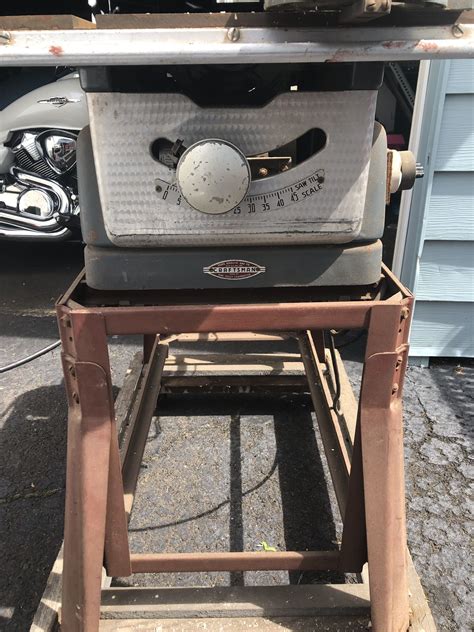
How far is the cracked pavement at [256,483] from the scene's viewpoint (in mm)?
1417

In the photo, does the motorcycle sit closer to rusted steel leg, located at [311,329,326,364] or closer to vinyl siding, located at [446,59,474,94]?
rusted steel leg, located at [311,329,326,364]

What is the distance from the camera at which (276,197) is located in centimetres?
84

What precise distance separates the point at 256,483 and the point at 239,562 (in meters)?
0.59

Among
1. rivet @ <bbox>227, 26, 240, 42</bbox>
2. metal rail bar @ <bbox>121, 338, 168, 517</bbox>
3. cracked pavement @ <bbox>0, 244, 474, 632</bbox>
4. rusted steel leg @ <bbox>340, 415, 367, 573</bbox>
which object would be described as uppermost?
rivet @ <bbox>227, 26, 240, 42</bbox>

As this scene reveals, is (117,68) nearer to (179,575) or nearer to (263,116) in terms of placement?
(263,116)

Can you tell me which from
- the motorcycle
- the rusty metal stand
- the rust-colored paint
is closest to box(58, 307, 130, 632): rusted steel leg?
the rusty metal stand

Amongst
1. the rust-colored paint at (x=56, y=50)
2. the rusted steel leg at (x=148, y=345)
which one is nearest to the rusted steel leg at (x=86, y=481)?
the rust-colored paint at (x=56, y=50)

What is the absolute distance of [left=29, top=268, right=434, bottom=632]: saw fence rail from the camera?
92cm

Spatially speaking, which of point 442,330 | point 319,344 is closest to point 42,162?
point 319,344

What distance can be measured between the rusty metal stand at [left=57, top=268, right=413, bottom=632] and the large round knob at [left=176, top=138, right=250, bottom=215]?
0.21 m

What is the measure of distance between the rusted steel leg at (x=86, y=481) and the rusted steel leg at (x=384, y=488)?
492 millimetres

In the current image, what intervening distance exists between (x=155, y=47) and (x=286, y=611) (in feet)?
3.51

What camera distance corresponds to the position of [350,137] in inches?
32.1

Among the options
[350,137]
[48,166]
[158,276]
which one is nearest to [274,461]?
[158,276]
